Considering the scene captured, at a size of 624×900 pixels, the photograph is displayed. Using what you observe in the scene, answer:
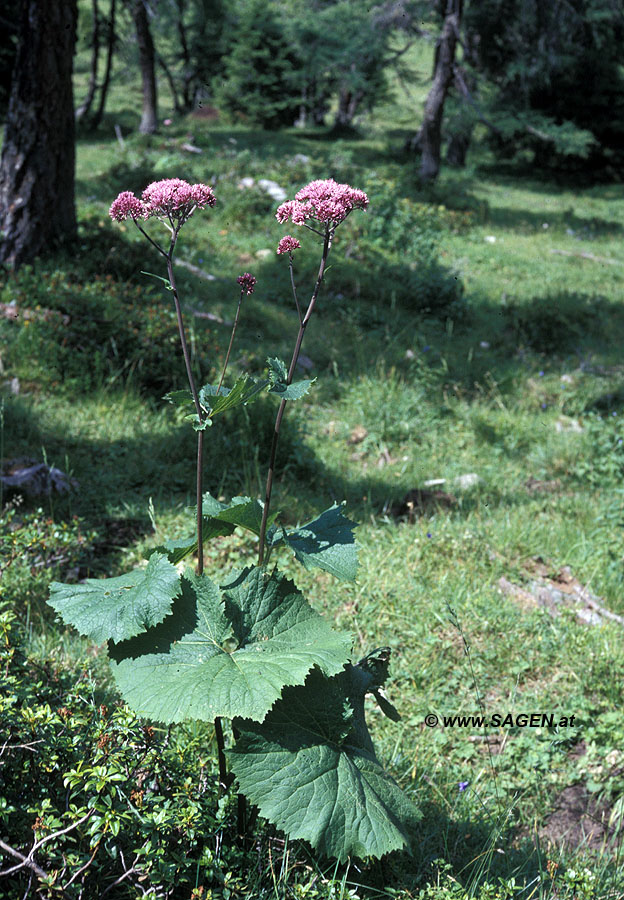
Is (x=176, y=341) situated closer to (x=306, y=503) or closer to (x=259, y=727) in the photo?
(x=306, y=503)

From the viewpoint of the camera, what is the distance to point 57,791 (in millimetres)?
1850

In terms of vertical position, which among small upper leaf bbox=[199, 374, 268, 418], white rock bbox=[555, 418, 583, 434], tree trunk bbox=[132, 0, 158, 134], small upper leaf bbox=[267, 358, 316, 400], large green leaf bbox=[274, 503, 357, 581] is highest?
tree trunk bbox=[132, 0, 158, 134]

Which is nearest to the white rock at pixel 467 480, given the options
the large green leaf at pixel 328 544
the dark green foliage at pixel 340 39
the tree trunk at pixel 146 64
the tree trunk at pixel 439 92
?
the large green leaf at pixel 328 544

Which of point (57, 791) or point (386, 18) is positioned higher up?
point (386, 18)

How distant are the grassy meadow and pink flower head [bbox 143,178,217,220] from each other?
44.2 inches

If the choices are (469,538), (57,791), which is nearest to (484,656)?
(469,538)

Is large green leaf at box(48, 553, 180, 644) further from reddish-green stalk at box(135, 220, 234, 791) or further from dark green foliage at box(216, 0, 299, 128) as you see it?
dark green foliage at box(216, 0, 299, 128)

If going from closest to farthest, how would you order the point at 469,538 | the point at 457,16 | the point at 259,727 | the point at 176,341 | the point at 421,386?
the point at 259,727
the point at 469,538
the point at 176,341
the point at 421,386
the point at 457,16

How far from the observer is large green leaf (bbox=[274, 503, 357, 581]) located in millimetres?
1812

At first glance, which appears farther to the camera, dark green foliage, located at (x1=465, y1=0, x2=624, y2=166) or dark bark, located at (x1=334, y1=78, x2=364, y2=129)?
dark bark, located at (x1=334, y1=78, x2=364, y2=129)

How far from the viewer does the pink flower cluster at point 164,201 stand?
1.74 metres

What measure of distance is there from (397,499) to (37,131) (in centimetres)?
491

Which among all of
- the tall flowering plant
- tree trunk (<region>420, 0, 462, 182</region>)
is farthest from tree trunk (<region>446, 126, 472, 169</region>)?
the tall flowering plant

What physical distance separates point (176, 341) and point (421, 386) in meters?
2.30
